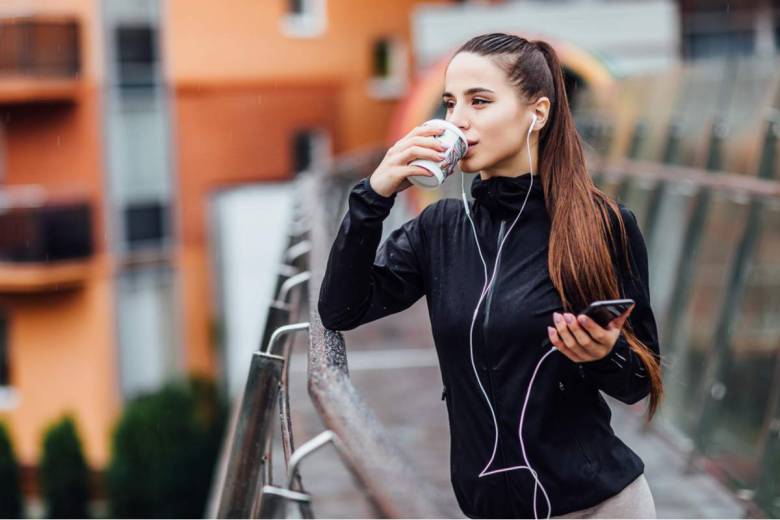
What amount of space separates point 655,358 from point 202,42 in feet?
83.7

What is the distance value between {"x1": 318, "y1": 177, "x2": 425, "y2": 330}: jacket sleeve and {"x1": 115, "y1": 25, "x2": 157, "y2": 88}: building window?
23727mm

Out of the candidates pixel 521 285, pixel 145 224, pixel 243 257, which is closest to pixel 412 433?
pixel 521 285

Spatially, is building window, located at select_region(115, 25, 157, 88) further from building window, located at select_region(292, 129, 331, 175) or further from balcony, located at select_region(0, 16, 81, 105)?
building window, located at select_region(292, 129, 331, 175)

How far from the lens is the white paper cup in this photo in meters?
2.78

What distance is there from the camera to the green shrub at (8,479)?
22.5m

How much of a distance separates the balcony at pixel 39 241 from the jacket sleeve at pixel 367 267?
22648 mm

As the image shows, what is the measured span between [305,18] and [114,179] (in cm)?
608

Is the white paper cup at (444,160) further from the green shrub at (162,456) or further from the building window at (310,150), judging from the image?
the building window at (310,150)

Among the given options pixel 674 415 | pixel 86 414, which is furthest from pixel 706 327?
pixel 86 414

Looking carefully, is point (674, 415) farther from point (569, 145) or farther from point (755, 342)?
point (569, 145)

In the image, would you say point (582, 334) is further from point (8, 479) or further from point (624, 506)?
point (8, 479)

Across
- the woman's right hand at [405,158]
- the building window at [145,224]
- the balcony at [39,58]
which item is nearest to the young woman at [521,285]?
the woman's right hand at [405,158]

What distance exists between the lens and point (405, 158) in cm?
284

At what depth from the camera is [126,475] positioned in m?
23.5
